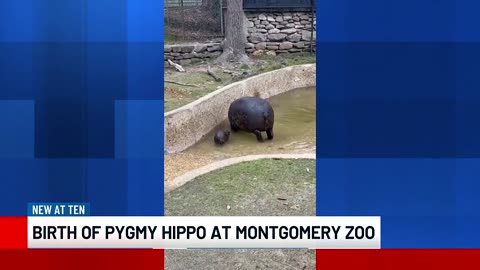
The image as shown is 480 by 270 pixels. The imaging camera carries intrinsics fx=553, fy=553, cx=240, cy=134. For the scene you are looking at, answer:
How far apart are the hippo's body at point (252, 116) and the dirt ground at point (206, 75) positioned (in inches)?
12.6

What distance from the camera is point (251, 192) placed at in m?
2.88

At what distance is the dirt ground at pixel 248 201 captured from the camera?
6.65 ft

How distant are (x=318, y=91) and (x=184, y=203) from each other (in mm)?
874

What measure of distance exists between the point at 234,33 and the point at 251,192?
3.91 metres

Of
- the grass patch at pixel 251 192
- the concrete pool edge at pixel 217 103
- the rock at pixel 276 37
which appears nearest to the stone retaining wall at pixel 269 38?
the rock at pixel 276 37

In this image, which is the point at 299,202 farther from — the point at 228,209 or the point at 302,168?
the point at 302,168

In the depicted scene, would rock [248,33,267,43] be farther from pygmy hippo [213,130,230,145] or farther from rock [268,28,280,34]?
pygmy hippo [213,130,230,145]

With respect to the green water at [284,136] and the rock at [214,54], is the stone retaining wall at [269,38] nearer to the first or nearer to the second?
the rock at [214,54]

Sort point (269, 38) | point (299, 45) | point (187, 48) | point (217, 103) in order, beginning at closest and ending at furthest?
point (217, 103) → point (187, 48) → point (299, 45) → point (269, 38)

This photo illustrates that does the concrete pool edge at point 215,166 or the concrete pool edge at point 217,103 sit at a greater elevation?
the concrete pool edge at point 217,103

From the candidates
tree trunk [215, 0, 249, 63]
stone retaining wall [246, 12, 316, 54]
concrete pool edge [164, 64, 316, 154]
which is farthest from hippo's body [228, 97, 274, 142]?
stone retaining wall [246, 12, 316, 54]

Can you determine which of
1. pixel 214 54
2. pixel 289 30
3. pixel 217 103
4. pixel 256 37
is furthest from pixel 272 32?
pixel 217 103

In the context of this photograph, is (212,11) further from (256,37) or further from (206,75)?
(206,75)

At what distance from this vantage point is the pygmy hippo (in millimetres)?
4340
